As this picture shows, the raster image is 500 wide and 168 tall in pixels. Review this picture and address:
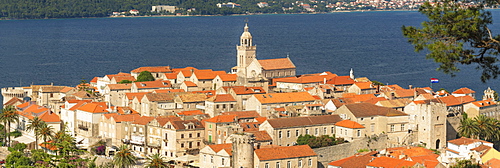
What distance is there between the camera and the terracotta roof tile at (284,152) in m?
62.3

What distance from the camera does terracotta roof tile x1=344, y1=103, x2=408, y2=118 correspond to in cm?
7338

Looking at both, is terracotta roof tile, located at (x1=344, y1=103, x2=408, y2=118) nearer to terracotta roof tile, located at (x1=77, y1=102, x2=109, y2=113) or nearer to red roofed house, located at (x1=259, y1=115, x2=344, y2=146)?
red roofed house, located at (x1=259, y1=115, x2=344, y2=146)

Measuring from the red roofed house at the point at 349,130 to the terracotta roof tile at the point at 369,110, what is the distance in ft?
4.68

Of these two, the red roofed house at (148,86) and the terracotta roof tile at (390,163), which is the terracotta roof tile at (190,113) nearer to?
the red roofed house at (148,86)

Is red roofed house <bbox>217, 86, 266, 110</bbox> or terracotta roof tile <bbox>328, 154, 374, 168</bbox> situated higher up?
red roofed house <bbox>217, 86, 266, 110</bbox>

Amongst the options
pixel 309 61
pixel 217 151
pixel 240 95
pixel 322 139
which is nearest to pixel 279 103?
pixel 240 95

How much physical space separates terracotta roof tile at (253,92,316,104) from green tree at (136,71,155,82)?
874 inches

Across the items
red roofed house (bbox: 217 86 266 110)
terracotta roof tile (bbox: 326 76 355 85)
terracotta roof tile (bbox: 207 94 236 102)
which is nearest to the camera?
terracotta roof tile (bbox: 207 94 236 102)

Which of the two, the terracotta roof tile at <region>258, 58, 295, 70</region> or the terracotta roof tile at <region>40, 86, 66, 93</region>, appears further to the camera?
the terracotta roof tile at <region>40, 86, 66, 93</region>

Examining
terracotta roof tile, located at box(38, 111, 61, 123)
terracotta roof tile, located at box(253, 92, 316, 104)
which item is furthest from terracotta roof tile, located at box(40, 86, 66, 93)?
terracotta roof tile, located at box(253, 92, 316, 104)

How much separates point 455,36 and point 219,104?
2023 inches

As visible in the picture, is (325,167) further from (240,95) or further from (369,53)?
(369,53)

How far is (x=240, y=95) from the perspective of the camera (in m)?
82.6

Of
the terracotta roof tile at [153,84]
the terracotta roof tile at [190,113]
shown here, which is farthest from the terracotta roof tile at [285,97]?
the terracotta roof tile at [153,84]
